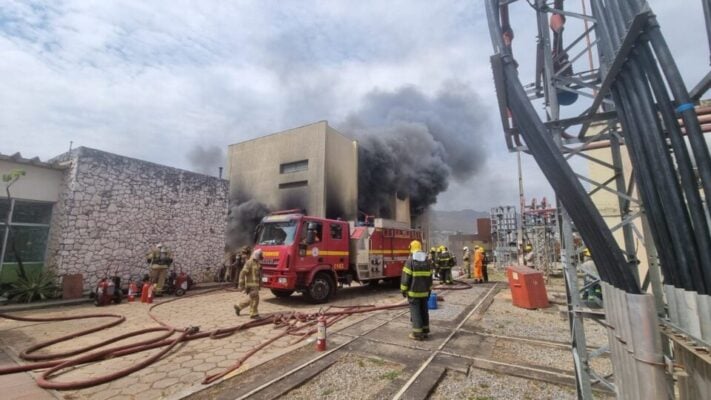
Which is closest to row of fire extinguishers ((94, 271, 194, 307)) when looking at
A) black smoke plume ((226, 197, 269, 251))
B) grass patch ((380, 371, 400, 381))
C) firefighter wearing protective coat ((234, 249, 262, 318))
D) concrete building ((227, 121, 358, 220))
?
firefighter wearing protective coat ((234, 249, 262, 318))

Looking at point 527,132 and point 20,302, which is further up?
point 527,132

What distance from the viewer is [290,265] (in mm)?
Result: 7832

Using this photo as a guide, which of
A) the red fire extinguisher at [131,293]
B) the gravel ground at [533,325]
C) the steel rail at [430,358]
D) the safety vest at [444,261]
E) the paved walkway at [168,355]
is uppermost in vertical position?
the safety vest at [444,261]

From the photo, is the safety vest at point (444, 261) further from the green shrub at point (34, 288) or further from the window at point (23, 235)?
the window at point (23, 235)

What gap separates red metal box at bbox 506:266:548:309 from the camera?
8207 millimetres

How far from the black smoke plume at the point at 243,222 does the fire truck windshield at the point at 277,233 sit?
10.3 meters

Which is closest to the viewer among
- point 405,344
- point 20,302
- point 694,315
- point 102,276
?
point 694,315

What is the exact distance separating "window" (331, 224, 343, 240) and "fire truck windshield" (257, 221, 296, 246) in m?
1.41

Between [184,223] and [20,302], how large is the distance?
15.4 ft

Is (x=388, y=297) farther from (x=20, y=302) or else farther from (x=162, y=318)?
(x=20, y=302)

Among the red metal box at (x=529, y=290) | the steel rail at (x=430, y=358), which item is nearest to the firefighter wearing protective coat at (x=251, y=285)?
the steel rail at (x=430, y=358)

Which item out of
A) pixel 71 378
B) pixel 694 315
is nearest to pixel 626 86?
pixel 694 315

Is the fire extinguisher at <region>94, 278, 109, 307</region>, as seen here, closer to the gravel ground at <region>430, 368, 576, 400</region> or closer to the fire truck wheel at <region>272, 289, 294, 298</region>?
the fire truck wheel at <region>272, 289, 294, 298</region>

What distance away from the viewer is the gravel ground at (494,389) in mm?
3367
